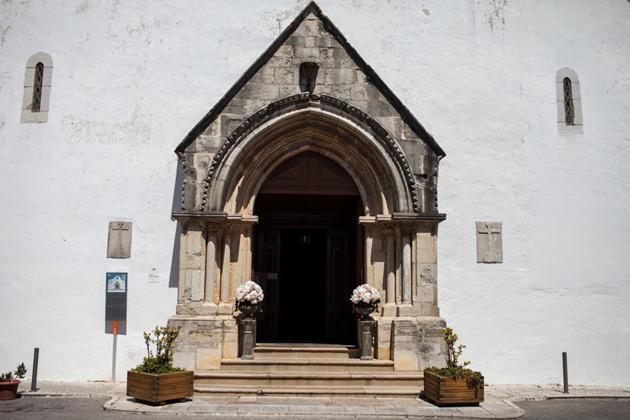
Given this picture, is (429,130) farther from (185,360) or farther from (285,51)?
(185,360)

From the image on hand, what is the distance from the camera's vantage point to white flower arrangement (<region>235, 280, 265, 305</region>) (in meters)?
9.01

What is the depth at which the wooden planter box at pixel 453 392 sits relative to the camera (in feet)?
25.7

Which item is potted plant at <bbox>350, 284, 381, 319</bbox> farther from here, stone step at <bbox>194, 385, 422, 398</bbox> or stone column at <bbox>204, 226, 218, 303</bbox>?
stone column at <bbox>204, 226, 218, 303</bbox>

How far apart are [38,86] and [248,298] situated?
5531 mm

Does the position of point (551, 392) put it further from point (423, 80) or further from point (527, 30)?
point (527, 30)

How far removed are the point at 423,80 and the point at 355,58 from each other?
171 centimetres

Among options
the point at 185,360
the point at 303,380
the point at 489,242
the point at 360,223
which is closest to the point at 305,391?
the point at 303,380

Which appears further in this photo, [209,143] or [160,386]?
[209,143]

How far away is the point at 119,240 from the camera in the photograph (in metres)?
10.1

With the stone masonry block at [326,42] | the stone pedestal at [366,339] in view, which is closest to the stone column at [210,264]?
the stone pedestal at [366,339]

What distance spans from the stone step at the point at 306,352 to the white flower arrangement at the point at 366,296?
2.90 ft

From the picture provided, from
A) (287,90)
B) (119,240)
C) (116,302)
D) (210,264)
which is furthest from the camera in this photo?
(119,240)

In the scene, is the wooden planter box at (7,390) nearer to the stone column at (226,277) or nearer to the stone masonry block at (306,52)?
the stone column at (226,277)

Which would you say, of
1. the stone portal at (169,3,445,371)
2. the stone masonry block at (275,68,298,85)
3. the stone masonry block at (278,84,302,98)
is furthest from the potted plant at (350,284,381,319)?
the stone masonry block at (275,68,298,85)
